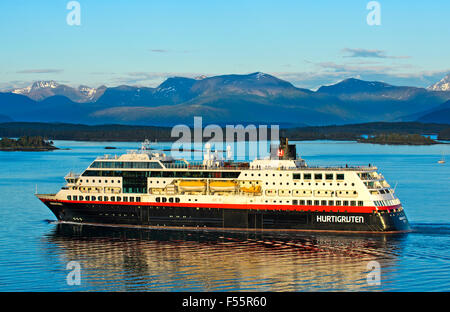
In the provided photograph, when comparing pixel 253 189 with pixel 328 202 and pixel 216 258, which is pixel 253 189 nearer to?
pixel 328 202

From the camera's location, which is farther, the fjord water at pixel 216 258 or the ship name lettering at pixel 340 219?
the ship name lettering at pixel 340 219

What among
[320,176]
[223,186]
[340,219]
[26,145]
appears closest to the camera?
[340,219]

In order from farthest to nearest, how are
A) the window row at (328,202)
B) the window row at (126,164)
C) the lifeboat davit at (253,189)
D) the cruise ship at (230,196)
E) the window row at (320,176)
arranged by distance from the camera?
1. the window row at (126,164)
2. the lifeboat davit at (253,189)
3. the window row at (320,176)
4. the cruise ship at (230,196)
5. the window row at (328,202)

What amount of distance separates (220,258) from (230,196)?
776 centimetres

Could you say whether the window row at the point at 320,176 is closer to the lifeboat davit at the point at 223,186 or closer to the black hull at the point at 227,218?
the black hull at the point at 227,218

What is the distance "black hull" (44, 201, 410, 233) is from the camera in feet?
138

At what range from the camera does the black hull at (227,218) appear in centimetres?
4203

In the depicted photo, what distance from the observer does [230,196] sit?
43.9 meters

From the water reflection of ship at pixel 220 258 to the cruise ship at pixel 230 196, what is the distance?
3.39 feet

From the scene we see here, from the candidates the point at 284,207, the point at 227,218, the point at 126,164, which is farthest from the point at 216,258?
the point at 126,164

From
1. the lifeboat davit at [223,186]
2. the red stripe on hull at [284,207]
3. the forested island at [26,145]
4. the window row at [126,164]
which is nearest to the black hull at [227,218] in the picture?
the red stripe on hull at [284,207]

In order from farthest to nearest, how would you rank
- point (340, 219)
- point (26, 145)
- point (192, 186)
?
point (26, 145)
point (192, 186)
point (340, 219)

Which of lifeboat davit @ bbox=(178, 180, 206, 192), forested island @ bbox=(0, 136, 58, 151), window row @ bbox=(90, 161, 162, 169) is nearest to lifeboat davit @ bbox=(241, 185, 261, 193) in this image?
lifeboat davit @ bbox=(178, 180, 206, 192)

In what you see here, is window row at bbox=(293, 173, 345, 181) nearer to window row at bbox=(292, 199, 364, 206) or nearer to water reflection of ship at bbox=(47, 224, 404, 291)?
window row at bbox=(292, 199, 364, 206)
